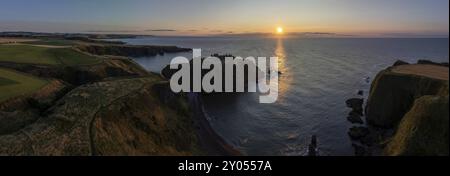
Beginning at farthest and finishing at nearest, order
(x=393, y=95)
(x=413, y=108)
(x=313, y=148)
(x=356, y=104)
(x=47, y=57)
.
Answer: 1. (x=356, y=104)
2. (x=47, y=57)
3. (x=393, y=95)
4. (x=313, y=148)
5. (x=413, y=108)

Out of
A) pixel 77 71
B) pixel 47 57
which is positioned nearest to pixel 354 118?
pixel 77 71

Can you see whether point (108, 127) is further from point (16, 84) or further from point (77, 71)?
point (77, 71)

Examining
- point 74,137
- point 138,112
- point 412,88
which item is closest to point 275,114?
point 412,88

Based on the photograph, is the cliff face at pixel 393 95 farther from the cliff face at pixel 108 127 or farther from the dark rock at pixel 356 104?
the cliff face at pixel 108 127

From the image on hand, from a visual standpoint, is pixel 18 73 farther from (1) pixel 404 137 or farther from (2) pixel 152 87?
(1) pixel 404 137

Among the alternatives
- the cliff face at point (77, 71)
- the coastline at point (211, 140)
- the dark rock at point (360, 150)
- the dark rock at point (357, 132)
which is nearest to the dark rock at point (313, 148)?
the dark rock at point (360, 150)

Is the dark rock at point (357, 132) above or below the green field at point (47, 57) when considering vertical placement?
below

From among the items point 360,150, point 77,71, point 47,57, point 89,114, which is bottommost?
point 360,150

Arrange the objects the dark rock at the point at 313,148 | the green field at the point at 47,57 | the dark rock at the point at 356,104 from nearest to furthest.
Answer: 1. the dark rock at the point at 313,148
2. the green field at the point at 47,57
3. the dark rock at the point at 356,104
